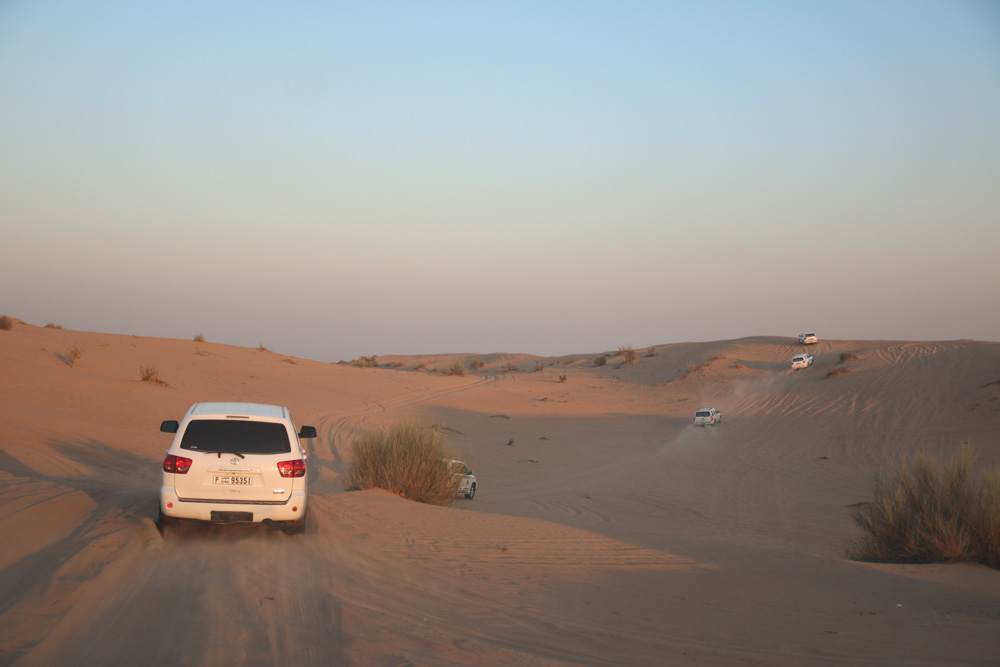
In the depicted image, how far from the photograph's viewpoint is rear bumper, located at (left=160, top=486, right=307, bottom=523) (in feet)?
27.3

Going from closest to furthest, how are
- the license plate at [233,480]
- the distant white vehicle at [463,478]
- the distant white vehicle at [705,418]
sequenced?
the license plate at [233,480], the distant white vehicle at [463,478], the distant white vehicle at [705,418]

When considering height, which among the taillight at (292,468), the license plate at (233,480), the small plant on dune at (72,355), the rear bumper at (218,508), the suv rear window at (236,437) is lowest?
the rear bumper at (218,508)

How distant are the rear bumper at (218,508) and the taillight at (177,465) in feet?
0.70

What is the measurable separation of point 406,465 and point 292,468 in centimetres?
553

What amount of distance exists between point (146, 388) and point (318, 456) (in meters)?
10.7

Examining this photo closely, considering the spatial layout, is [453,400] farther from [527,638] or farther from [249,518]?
[527,638]

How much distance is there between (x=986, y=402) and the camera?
3031cm

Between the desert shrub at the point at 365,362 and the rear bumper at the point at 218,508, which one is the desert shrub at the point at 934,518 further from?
the desert shrub at the point at 365,362

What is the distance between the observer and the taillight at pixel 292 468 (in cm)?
863

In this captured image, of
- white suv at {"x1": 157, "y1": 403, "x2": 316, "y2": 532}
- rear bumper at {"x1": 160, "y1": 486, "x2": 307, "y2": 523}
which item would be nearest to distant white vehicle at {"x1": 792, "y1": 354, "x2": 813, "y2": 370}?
white suv at {"x1": 157, "y1": 403, "x2": 316, "y2": 532}

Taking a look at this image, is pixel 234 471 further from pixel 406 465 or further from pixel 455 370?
pixel 455 370

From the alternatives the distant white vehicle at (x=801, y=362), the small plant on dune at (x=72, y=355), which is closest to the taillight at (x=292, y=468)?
the small plant on dune at (x=72, y=355)

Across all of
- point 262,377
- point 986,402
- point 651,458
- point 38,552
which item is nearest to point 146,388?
point 262,377

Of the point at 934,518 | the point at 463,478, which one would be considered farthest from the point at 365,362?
the point at 934,518
